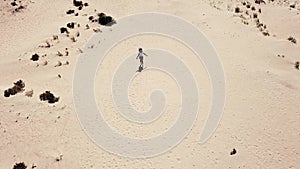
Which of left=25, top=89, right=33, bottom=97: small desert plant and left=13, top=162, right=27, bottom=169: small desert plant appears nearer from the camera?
left=13, top=162, right=27, bottom=169: small desert plant

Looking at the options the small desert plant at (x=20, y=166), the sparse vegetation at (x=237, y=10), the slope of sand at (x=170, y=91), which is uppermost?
the sparse vegetation at (x=237, y=10)

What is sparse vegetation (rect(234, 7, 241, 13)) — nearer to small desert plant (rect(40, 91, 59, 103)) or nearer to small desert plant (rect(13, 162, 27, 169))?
small desert plant (rect(40, 91, 59, 103))

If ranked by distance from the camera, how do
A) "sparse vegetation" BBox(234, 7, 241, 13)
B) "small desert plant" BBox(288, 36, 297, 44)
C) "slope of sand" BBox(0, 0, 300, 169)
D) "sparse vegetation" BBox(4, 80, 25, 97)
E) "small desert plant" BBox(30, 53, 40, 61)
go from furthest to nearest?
1. "sparse vegetation" BBox(234, 7, 241, 13)
2. "small desert plant" BBox(288, 36, 297, 44)
3. "small desert plant" BBox(30, 53, 40, 61)
4. "sparse vegetation" BBox(4, 80, 25, 97)
5. "slope of sand" BBox(0, 0, 300, 169)

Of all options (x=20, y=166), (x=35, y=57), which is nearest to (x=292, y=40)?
(x=35, y=57)

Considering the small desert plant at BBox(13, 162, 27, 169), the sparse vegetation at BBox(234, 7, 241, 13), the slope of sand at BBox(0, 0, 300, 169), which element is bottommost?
the small desert plant at BBox(13, 162, 27, 169)

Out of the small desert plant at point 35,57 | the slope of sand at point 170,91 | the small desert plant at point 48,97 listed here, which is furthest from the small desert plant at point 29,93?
the small desert plant at point 35,57

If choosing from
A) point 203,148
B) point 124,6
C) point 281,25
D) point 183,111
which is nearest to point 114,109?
point 183,111

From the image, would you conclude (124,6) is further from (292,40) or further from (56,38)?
(292,40)

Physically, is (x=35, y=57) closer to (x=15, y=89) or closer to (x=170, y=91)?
(x=15, y=89)

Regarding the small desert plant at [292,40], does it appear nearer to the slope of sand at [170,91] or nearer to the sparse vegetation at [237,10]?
the slope of sand at [170,91]

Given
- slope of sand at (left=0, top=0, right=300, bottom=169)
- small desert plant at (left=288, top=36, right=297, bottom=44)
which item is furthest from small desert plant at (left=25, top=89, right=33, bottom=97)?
small desert plant at (left=288, top=36, right=297, bottom=44)
